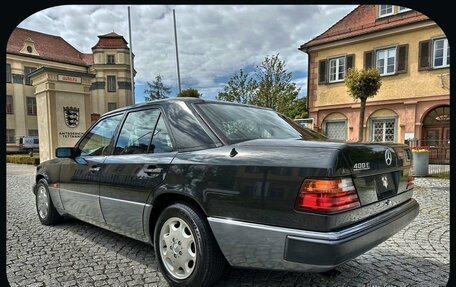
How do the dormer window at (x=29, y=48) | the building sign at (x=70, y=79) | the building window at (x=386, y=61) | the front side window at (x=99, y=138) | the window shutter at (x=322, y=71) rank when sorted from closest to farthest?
1. the front side window at (x=99, y=138)
2. the building sign at (x=70, y=79)
3. the building window at (x=386, y=61)
4. the window shutter at (x=322, y=71)
5. the dormer window at (x=29, y=48)

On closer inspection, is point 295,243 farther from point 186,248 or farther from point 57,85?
point 57,85

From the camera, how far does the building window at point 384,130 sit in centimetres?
1714

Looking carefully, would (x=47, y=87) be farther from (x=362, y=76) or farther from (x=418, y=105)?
(x=418, y=105)

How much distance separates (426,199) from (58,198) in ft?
22.7

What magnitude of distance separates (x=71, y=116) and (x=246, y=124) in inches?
604

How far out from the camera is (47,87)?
14.7m

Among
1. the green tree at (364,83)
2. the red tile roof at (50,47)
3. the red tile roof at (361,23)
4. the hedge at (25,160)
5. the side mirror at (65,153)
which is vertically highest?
the red tile roof at (50,47)

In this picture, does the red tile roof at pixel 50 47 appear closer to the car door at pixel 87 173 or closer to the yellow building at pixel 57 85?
the yellow building at pixel 57 85

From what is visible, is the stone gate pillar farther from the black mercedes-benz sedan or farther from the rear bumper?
the rear bumper

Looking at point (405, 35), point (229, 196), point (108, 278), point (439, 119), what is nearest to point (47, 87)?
point (108, 278)

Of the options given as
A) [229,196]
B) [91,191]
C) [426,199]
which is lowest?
[426,199]

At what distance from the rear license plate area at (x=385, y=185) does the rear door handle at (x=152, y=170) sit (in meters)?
1.79

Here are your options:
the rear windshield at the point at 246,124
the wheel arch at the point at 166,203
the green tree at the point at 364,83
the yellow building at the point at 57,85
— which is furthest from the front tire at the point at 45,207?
the green tree at the point at 364,83

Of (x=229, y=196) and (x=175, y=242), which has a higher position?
(x=229, y=196)
